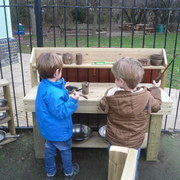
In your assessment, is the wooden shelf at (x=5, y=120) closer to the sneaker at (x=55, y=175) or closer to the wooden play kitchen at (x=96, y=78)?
the wooden play kitchen at (x=96, y=78)

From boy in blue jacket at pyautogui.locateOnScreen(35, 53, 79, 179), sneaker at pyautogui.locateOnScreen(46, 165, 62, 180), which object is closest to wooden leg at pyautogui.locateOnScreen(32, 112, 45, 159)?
sneaker at pyautogui.locateOnScreen(46, 165, 62, 180)

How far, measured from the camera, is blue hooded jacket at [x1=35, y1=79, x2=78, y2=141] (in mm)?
2115

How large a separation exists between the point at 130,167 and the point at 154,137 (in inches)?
73.9

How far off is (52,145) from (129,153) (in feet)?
4.72

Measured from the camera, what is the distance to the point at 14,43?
953 cm

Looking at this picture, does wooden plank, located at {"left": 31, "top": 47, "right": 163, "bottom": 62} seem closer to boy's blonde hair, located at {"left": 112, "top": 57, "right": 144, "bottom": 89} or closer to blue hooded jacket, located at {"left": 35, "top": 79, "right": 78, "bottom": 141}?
blue hooded jacket, located at {"left": 35, "top": 79, "right": 78, "bottom": 141}

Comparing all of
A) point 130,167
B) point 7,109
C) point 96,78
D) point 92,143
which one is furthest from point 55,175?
point 130,167

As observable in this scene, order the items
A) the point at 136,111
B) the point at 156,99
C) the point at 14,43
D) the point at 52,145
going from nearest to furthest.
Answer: the point at 136,111 < the point at 156,99 < the point at 52,145 < the point at 14,43

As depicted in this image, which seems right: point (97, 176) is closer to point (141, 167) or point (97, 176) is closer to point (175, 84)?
point (141, 167)

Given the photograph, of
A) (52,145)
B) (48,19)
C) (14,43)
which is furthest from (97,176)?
(48,19)

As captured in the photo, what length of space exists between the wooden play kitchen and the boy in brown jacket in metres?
0.48

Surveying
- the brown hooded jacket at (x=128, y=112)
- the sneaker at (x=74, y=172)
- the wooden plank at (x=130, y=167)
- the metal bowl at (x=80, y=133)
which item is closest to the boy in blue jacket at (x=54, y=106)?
the sneaker at (x=74, y=172)

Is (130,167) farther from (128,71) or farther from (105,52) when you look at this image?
(105,52)

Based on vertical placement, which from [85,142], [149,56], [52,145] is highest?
[149,56]
